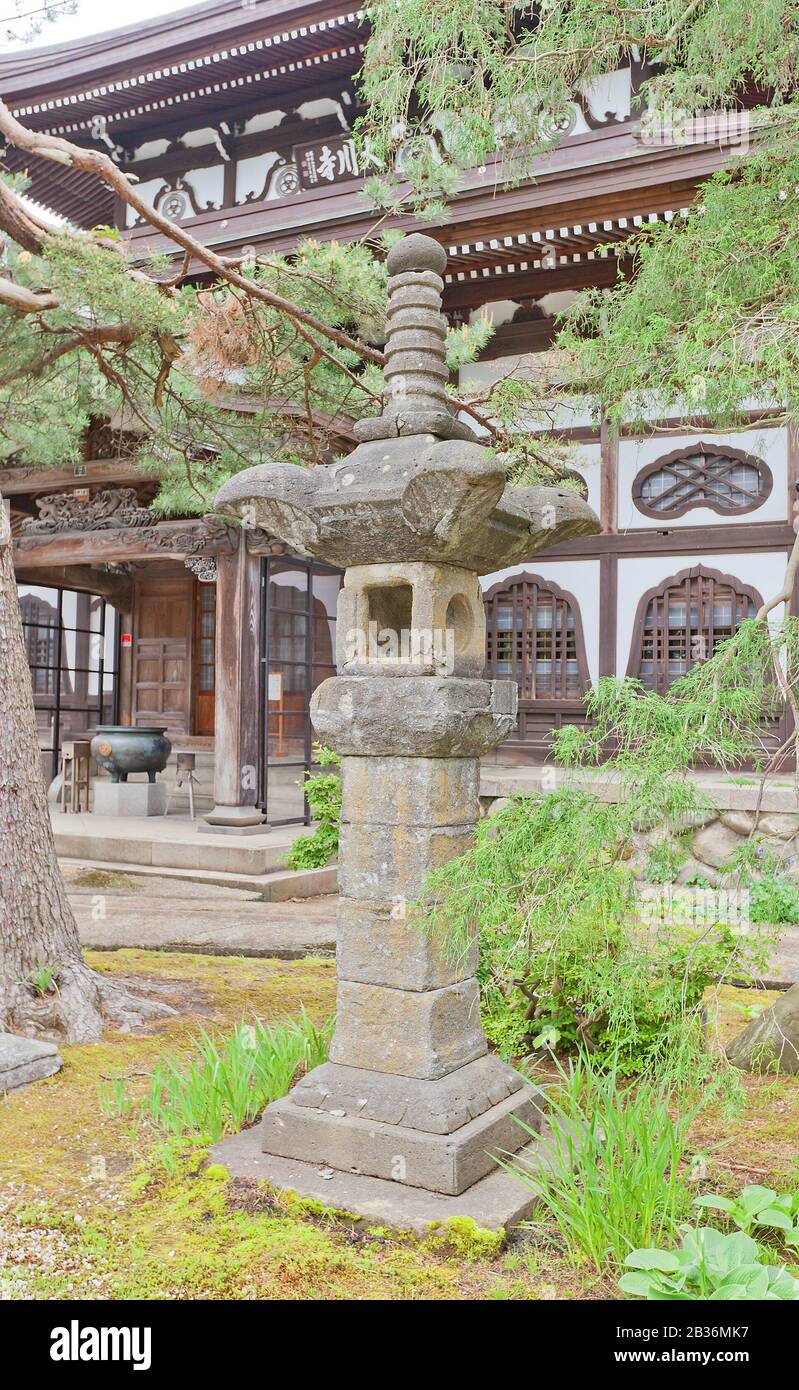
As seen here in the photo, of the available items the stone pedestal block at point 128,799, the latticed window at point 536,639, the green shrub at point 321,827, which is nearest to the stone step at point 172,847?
the green shrub at point 321,827

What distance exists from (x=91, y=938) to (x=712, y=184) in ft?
19.5

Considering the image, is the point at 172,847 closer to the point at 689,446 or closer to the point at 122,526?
the point at 122,526

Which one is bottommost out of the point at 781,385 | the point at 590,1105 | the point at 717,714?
the point at 590,1105

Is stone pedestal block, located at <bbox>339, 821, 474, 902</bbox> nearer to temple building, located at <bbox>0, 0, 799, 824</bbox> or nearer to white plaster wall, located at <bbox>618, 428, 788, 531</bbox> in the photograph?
temple building, located at <bbox>0, 0, 799, 824</bbox>

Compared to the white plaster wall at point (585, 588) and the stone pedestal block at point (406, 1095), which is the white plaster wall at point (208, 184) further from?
the stone pedestal block at point (406, 1095)

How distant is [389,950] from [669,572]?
22.8 feet

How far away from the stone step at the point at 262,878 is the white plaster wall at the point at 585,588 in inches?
134

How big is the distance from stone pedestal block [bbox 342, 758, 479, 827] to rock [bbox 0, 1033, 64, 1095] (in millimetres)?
1967

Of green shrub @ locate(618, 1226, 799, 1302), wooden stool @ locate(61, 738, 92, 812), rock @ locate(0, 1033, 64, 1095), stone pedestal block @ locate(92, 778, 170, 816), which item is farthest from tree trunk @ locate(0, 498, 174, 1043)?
wooden stool @ locate(61, 738, 92, 812)

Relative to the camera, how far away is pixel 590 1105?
133 inches

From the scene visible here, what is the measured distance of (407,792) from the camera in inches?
137

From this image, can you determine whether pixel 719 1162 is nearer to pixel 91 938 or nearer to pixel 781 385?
pixel 781 385

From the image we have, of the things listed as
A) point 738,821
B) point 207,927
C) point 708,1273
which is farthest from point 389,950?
point 738,821

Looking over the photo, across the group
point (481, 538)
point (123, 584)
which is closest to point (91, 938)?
point (481, 538)
